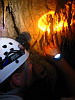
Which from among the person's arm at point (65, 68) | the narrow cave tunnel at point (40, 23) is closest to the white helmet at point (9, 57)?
the person's arm at point (65, 68)

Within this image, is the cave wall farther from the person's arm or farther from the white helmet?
the white helmet

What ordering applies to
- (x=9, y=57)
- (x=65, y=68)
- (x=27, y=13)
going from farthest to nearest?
(x=27, y=13), (x=65, y=68), (x=9, y=57)

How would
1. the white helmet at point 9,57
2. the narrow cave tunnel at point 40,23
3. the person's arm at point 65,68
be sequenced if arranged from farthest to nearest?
the narrow cave tunnel at point 40,23
the person's arm at point 65,68
the white helmet at point 9,57

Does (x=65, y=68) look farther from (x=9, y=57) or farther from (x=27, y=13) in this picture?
(x=27, y=13)

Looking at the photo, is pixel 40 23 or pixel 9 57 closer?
pixel 9 57

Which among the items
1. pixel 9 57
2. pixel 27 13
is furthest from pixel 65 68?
pixel 27 13

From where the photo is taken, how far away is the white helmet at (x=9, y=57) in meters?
2.74

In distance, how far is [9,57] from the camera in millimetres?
2777

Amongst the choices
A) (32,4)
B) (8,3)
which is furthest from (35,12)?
(8,3)

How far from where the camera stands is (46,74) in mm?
3451

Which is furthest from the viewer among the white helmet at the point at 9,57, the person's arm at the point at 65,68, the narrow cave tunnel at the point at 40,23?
the narrow cave tunnel at the point at 40,23

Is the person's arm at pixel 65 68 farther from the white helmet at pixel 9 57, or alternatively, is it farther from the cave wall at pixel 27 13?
the white helmet at pixel 9 57

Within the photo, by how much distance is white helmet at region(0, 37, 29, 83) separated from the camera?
8.98 ft

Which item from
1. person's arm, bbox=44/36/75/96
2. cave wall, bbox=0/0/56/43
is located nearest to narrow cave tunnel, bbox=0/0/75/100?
cave wall, bbox=0/0/56/43
